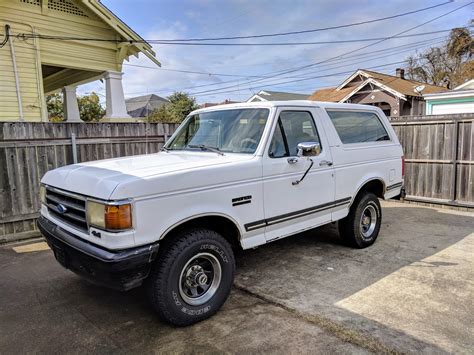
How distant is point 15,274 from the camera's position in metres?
4.53

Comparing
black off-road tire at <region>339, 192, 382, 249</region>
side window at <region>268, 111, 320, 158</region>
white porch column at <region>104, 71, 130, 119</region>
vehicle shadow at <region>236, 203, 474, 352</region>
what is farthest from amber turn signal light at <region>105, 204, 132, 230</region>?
white porch column at <region>104, 71, 130, 119</region>

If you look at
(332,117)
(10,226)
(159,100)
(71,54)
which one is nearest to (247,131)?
(332,117)

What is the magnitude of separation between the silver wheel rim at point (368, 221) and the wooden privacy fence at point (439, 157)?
11.3 ft

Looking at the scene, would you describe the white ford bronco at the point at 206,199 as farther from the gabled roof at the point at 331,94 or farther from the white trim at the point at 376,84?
the gabled roof at the point at 331,94

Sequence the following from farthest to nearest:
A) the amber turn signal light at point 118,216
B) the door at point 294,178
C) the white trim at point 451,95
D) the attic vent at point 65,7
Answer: the white trim at point 451,95
the attic vent at point 65,7
the door at point 294,178
the amber turn signal light at point 118,216

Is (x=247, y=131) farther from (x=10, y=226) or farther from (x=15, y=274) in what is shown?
(x=10, y=226)

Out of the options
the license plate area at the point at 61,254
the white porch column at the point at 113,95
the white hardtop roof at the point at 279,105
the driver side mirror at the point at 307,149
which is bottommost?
the license plate area at the point at 61,254

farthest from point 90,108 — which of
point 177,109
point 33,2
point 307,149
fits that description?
point 307,149

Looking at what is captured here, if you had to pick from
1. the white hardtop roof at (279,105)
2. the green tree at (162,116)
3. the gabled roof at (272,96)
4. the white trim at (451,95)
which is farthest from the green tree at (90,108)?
the white hardtop roof at (279,105)

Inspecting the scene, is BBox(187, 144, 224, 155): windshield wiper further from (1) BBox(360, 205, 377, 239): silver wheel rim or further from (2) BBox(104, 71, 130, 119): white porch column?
(2) BBox(104, 71, 130, 119): white porch column

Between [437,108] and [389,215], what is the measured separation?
14.5m

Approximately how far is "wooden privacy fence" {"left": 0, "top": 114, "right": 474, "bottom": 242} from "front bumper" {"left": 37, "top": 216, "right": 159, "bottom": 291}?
11.2 feet

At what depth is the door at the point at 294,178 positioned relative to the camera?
3.80 metres

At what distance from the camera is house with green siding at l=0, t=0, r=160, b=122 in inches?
333
